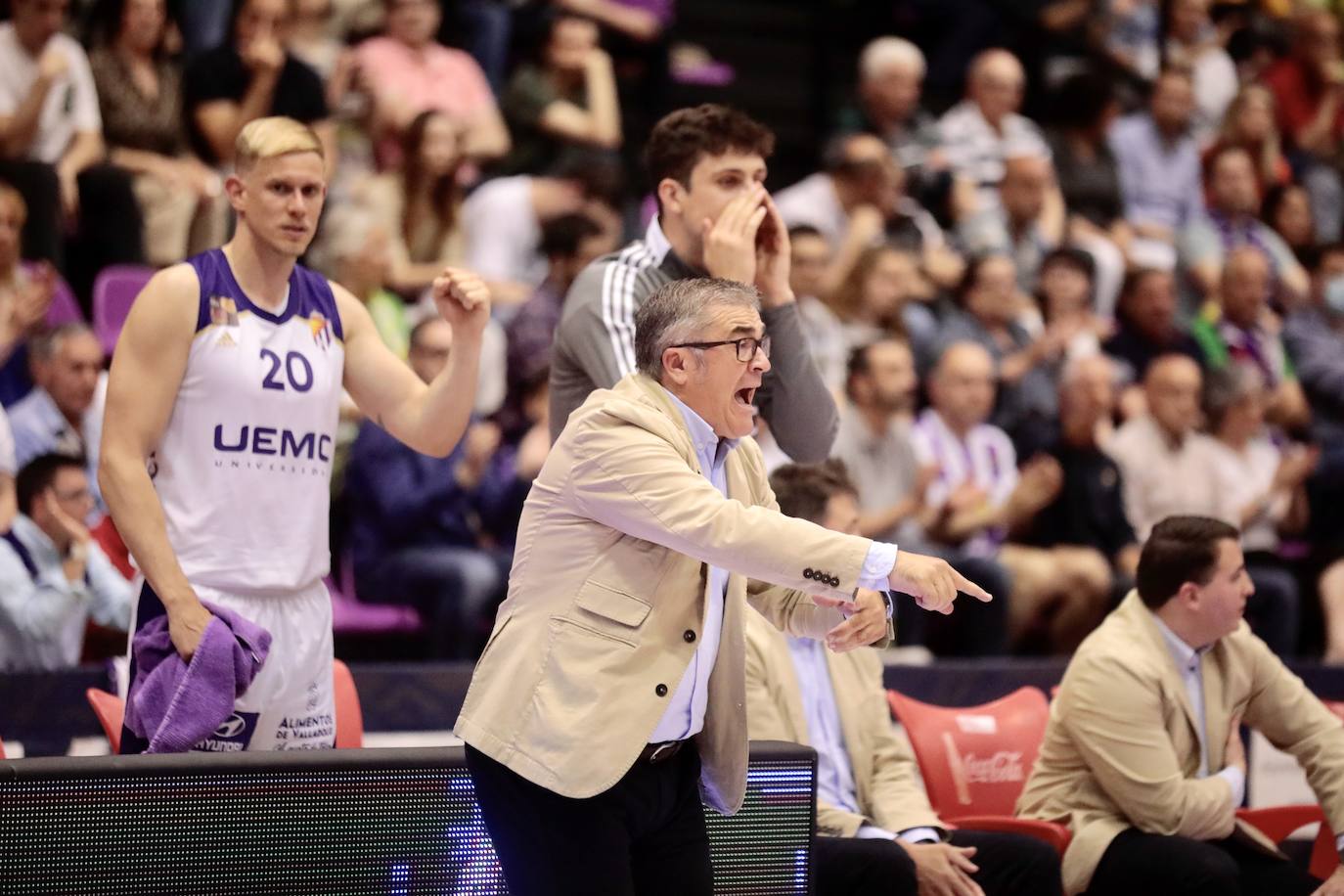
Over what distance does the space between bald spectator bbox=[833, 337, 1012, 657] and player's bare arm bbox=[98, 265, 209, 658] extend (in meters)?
4.34

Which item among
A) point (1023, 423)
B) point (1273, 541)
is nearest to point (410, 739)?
point (1023, 423)

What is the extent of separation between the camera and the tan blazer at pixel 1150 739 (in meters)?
4.78

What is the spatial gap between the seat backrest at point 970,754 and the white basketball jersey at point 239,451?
7.45 feet

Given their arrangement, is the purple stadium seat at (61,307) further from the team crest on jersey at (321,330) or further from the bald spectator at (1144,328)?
the bald spectator at (1144,328)

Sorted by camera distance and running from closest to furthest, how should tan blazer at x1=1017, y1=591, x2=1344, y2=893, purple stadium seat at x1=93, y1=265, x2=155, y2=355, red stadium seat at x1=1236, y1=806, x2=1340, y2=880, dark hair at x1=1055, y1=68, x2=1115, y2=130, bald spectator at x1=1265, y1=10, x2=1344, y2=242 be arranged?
tan blazer at x1=1017, y1=591, x2=1344, y2=893 → red stadium seat at x1=1236, y1=806, x2=1340, y2=880 → purple stadium seat at x1=93, y1=265, x2=155, y2=355 → dark hair at x1=1055, y1=68, x2=1115, y2=130 → bald spectator at x1=1265, y1=10, x2=1344, y2=242

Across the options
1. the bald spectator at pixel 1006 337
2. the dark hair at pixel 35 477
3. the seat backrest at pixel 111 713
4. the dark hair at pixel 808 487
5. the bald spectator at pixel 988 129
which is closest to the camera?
the seat backrest at pixel 111 713

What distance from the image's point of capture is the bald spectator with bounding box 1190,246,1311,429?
9781 mm

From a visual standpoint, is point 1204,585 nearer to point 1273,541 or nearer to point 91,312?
point 1273,541

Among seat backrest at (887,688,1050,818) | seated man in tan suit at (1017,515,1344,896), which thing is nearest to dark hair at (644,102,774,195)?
seated man in tan suit at (1017,515,1344,896)

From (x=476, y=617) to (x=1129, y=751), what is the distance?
119 inches

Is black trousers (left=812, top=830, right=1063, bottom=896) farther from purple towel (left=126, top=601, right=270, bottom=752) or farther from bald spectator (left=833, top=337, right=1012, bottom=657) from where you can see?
bald spectator (left=833, top=337, right=1012, bottom=657)

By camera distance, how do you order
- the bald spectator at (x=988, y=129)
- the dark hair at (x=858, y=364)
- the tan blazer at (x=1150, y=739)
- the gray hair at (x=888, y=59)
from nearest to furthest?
the tan blazer at (x=1150, y=739), the dark hair at (x=858, y=364), the gray hair at (x=888, y=59), the bald spectator at (x=988, y=129)

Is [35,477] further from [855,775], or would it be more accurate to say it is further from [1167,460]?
[1167,460]

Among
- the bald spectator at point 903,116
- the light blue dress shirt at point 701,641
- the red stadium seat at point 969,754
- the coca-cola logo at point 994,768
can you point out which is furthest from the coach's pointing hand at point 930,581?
the bald spectator at point 903,116
